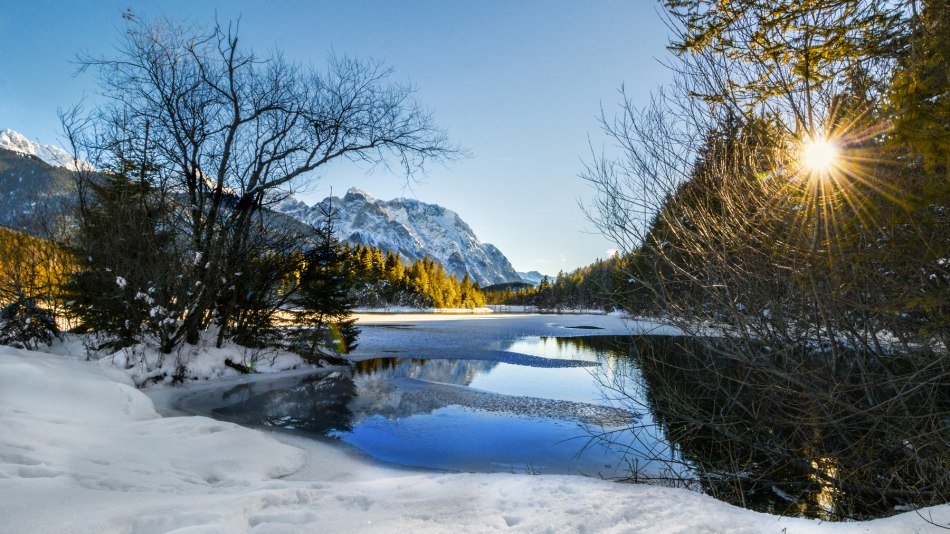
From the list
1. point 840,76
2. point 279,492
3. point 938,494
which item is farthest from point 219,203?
point 938,494

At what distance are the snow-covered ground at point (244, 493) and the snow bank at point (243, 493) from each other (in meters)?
0.01

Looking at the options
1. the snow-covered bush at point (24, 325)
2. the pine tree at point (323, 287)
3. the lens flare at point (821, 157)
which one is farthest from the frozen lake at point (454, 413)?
the snow-covered bush at point (24, 325)

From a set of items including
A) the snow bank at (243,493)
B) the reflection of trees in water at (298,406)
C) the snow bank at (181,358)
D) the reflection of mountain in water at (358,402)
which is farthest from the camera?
the snow bank at (181,358)

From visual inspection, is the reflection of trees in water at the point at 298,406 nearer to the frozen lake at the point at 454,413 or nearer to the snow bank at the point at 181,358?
the frozen lake at the point at 454,413

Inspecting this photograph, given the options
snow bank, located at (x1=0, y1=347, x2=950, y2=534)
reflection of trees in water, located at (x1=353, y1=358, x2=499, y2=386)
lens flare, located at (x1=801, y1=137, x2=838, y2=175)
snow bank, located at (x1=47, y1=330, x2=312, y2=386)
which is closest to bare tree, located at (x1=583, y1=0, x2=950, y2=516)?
lens flare, located at (x1=801, y1=137, x2=838, y2=175)

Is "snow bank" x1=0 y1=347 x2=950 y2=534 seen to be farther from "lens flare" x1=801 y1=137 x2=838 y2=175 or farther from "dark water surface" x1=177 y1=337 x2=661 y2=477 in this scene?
"lens flare" x1=801 y1=137 x2=838 y2=175

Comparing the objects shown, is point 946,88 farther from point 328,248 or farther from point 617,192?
point 328,248

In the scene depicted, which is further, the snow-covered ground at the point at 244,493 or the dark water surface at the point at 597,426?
the dark water surface at the point at 597,426

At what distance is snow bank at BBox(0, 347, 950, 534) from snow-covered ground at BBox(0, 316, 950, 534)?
11 millimetres

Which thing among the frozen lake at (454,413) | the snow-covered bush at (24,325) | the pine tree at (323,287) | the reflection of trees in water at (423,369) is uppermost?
the pine tree at (323,287)

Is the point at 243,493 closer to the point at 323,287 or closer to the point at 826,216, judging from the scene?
the point at 826,216

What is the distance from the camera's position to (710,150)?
483 cm

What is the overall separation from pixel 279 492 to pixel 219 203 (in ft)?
32.9

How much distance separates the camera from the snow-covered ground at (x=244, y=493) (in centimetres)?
302
